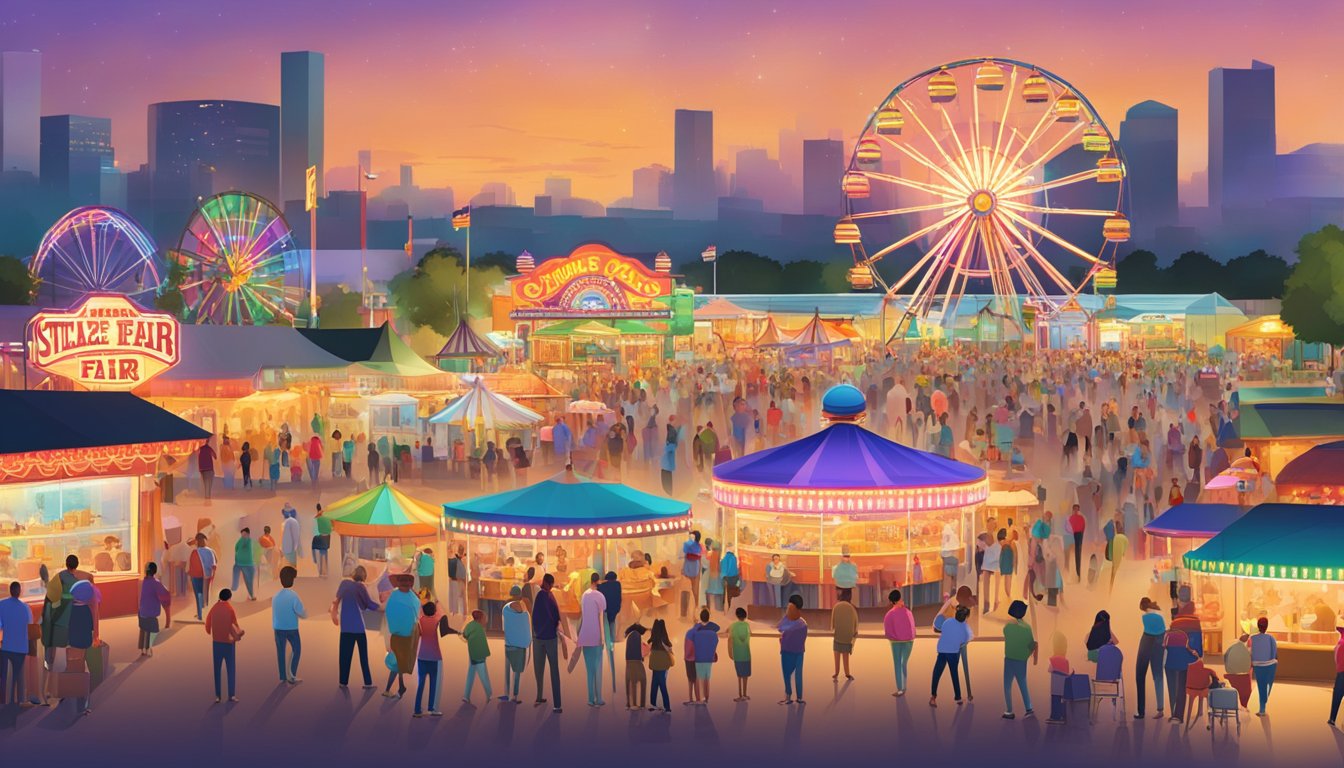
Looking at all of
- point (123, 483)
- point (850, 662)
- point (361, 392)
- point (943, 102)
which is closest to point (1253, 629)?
point (850, 662)

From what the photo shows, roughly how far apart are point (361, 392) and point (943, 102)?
19881 mm

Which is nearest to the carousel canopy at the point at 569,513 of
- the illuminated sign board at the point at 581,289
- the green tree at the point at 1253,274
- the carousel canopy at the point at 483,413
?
the carousel canopy at the point at 483,413

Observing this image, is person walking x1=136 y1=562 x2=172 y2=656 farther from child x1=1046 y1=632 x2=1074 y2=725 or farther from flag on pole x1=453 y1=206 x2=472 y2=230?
flag on pole x1=453 y1=206 x2=472 y2=230

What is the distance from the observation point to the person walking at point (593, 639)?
1546 cm

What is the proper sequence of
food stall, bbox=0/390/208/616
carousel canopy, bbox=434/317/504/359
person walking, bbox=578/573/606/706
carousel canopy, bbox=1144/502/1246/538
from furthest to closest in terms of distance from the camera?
carousel canopy, bbox=434/317/504/359
carousel canopy, bbox=1144/502/1246/538
food stall, bbox=0/390/208/616
person walking, bbox=578/573/606/706

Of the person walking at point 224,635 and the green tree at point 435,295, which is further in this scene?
the green tree at point 435,295

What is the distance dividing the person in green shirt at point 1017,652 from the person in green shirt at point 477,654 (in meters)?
4.30

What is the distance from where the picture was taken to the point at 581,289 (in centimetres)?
6794

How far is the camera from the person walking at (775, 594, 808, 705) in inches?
609

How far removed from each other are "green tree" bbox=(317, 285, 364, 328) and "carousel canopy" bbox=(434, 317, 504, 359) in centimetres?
6344

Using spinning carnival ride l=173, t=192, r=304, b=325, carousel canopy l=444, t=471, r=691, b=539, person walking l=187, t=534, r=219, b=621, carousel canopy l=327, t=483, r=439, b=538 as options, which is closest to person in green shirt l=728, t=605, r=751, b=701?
carousel canopy l=444, t=471, r=691, b=539

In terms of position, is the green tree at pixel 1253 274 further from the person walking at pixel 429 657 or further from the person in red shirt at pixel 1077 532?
the person walking at pixel 429 657

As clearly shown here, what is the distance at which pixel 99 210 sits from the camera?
5741 cm

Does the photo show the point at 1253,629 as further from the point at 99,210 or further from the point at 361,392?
the point at 99,210
